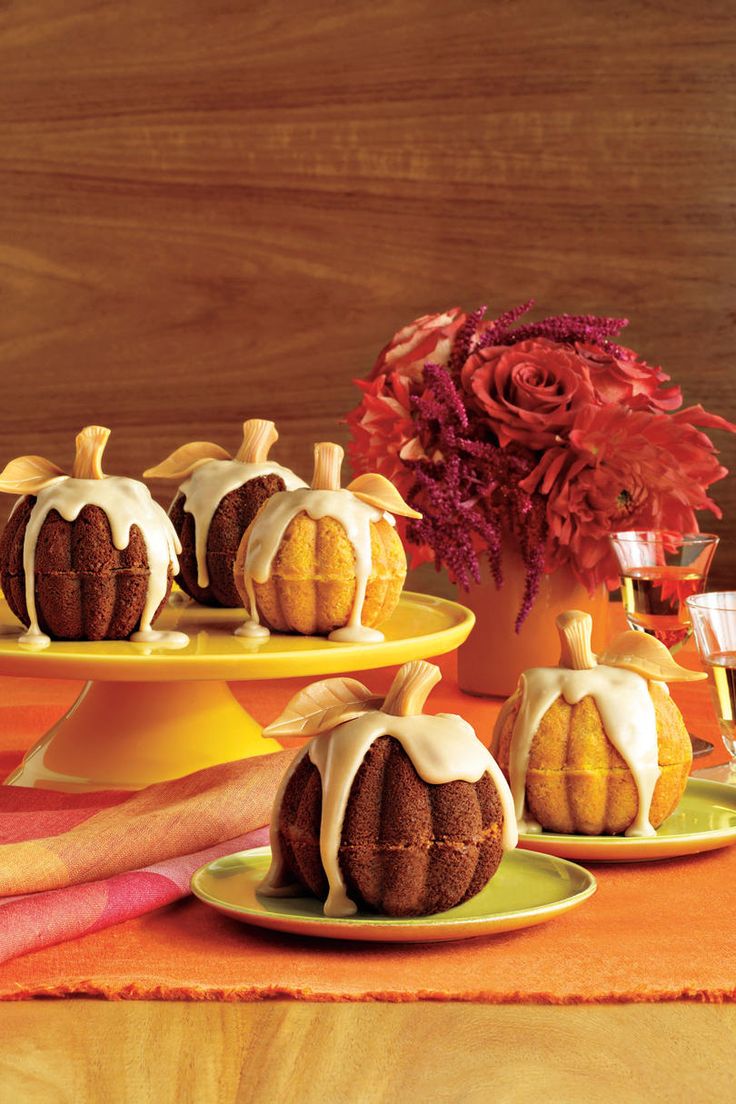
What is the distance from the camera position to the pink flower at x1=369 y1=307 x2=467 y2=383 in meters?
1.40

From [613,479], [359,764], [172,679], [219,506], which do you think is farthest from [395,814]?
[613,479]

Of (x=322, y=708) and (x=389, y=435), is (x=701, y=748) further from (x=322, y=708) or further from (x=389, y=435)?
(x=322, y=708)

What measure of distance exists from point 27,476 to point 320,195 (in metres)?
1.41

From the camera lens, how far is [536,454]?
1.34 m

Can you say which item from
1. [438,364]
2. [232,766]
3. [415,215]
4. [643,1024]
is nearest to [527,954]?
[643,1024]

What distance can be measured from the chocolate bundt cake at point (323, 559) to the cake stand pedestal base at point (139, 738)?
10cm

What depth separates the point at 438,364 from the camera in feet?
4.56

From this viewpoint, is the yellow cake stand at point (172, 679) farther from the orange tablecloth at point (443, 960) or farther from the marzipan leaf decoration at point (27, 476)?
the orange tablecloth at point (443, 960)

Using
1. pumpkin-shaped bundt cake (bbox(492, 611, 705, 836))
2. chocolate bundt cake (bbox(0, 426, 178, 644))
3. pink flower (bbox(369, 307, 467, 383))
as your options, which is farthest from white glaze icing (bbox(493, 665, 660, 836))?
pink flower (bbox(369, 307, 467, 383))

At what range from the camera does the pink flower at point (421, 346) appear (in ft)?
4.58

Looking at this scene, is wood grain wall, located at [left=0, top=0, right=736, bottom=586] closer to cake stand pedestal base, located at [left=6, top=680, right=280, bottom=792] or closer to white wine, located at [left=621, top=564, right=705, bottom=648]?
white wine, located at [left=621, top=564, right=705, bottom=648]

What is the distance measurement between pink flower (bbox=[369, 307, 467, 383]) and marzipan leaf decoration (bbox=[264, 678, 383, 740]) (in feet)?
2.30

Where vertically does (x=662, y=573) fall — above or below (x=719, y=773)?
above

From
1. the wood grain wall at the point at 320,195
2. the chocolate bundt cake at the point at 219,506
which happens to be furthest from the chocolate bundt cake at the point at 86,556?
the wood grain wall at the point at 320,195
